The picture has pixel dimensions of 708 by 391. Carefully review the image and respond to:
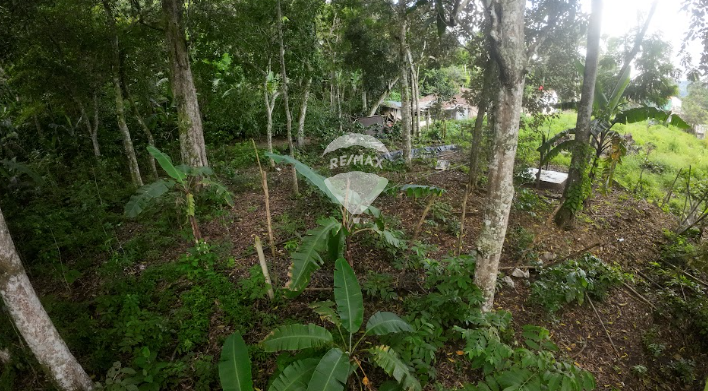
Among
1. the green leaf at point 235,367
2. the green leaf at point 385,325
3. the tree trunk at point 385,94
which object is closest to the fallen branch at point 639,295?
the green leaf at point 385,325

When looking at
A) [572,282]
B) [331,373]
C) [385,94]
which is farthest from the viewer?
[385,94]

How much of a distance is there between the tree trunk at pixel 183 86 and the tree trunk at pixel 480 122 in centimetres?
618

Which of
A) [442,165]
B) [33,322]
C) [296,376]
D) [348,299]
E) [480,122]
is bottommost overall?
[296,376]

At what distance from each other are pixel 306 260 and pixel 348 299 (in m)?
0.70

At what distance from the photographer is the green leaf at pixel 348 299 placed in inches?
129

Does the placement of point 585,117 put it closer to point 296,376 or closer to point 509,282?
point 509,282

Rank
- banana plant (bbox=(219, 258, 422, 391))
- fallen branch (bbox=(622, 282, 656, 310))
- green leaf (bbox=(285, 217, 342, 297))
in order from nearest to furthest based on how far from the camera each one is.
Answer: banana plant (bbox=(219, 258, 422, 391))
green leaf (bbox=(285, 217, 342, 297))
fallen branch (bbox=(622, 282, 656, 310))

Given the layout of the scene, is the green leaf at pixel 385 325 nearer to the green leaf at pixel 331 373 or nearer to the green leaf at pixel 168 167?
the green leaf at pixel 331 373

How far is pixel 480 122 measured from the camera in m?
7.84

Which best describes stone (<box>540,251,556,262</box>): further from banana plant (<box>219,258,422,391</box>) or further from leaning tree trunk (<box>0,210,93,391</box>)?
leaning tree trunk (<box>0,210,93,391</box>)

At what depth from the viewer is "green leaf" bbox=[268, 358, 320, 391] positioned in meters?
2.92

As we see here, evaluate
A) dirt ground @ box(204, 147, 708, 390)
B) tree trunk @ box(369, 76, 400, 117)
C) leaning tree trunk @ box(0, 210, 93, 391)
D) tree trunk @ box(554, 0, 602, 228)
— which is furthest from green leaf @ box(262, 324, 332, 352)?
tree trunk @ box(369, 76, 400, 117)

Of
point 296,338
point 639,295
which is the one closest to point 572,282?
point 639,295

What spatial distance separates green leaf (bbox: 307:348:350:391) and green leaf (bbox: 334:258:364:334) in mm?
293
